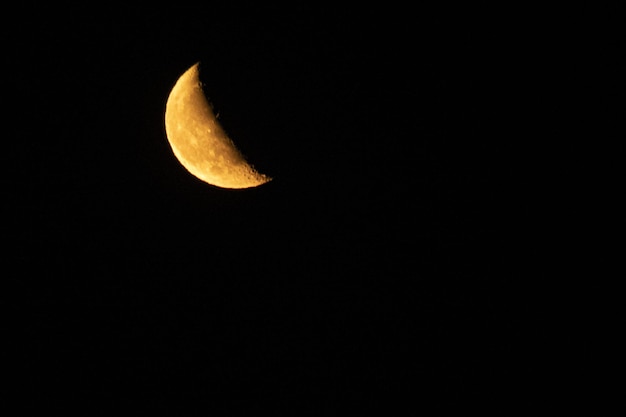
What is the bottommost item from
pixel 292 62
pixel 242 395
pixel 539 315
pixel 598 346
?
pixel 242 395

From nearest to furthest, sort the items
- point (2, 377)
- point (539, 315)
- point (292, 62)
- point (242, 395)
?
point (292, 62)
point (2, 377)
point (539, 315)
point (242, 395)

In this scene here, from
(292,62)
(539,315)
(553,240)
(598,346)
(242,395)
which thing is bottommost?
(242,395)

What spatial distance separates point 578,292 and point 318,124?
418 centimetres

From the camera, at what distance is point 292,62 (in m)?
2.24

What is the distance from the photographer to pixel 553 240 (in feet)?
15.9

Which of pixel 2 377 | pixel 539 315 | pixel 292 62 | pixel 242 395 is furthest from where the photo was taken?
pixel 242 395

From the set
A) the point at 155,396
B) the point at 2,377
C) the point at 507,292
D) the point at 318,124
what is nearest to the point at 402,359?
the point at 507,292

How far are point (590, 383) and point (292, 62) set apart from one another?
4.88 metres

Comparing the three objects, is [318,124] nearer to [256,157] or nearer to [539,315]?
[256,157]

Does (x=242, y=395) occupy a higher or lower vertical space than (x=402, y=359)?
lower

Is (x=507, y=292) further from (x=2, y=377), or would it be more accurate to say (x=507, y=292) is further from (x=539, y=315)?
(x=2, y=377)

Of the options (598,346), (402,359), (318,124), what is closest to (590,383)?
(598,346)

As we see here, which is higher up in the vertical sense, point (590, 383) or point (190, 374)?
point (590, 383)

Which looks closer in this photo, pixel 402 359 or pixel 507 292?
pixel 507 292
